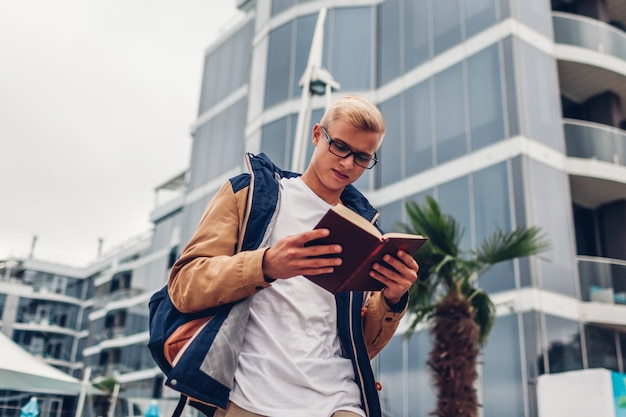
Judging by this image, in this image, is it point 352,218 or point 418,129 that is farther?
point 418,129

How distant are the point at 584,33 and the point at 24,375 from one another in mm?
15467

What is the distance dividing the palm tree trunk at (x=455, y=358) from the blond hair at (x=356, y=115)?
701 centimetres

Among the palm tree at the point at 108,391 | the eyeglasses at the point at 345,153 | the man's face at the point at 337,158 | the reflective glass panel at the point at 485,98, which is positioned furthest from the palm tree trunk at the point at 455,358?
the palm tree at the point at 108,391

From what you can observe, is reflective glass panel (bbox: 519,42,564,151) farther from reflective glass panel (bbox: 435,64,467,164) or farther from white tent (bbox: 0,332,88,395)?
white tent (bbox: 0,332,88,395)

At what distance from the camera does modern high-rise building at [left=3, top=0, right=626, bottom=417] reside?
1383 centimetres

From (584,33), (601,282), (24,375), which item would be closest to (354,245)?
(24,375)

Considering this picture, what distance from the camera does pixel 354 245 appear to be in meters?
1.64

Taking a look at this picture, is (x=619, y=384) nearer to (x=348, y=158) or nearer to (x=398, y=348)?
(x=398, y=348)

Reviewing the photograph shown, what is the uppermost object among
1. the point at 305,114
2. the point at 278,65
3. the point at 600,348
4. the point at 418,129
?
the point at 278,65

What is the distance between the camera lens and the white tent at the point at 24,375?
939cm

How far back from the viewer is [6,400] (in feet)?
171

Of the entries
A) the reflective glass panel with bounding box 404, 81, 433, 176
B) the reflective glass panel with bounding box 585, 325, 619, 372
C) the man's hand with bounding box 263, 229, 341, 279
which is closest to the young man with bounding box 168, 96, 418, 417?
the man's hand with bounding box 263, 229, 341, 279

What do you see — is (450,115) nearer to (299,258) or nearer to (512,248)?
(512,248)

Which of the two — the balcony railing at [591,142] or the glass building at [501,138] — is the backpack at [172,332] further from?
the balcony railing at [591,142]
